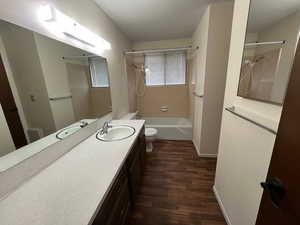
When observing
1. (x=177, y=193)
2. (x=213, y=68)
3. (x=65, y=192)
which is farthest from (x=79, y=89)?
(x=213, y=68)

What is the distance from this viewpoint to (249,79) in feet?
3.19

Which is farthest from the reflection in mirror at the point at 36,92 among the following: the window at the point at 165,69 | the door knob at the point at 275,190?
the window at the point at 165,69

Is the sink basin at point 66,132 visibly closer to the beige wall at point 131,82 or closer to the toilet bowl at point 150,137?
the toilet bowl at point 150,137

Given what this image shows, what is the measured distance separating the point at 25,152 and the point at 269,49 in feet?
5.75

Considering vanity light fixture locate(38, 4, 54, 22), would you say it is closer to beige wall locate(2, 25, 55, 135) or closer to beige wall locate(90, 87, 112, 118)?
beige wall locate(2, 25, 55, 135)

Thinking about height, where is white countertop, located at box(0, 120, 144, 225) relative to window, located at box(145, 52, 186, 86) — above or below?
below

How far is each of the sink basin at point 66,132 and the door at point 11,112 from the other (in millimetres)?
255

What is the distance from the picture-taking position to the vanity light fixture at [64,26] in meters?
0.98

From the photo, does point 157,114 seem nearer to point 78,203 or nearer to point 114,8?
point 114,8

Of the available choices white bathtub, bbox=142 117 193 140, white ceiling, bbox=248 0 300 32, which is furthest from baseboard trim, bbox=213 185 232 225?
white ceiling, bbox=248 0 300 32

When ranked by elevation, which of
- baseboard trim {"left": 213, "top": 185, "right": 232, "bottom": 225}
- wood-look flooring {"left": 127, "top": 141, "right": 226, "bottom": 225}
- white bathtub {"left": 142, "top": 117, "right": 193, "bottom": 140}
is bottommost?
wood-look flooring {"left": 127, "top": 141, "right": 226, "bottom": 225}

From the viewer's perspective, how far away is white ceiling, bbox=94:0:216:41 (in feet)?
5.53

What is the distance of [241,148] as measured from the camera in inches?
41.1

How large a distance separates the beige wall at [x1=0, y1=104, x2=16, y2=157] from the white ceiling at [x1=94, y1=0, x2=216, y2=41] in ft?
5.56
